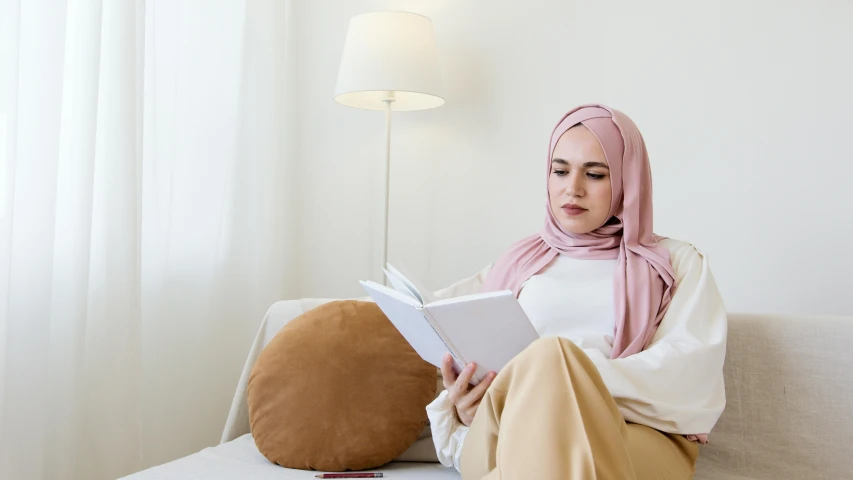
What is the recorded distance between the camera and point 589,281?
1729 mm

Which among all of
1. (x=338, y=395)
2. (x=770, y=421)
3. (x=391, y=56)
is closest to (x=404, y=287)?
(x=338, y=395)

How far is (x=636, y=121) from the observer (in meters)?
2.41

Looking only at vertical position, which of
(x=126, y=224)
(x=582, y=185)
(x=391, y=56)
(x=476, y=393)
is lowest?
(x=476, y=393)

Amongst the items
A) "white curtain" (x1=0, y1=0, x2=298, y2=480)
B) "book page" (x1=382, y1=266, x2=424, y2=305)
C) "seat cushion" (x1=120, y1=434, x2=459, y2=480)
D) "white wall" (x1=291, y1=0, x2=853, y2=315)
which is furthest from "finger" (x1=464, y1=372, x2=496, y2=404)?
"white wall" (x1=291, y1=0, x2=853, y2=315)

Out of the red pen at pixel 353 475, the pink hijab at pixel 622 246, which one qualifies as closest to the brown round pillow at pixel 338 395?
the red pen at pixel 353 475

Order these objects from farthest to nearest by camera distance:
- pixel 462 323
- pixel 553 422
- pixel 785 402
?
1. pixel 785 402
2. pixel 462 323
3. pixel 553 422

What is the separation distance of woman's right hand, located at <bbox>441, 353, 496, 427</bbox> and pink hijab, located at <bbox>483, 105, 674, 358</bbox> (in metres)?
0.37

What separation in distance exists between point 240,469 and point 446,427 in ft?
1.60

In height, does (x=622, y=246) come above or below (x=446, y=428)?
above

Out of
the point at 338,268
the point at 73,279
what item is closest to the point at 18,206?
the point at 73,279

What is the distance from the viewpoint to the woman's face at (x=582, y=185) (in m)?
1.74

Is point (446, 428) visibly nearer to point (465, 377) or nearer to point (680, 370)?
point (465, 377)

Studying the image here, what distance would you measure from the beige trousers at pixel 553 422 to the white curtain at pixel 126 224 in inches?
46.8

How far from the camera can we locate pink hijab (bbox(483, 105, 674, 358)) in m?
1.62
